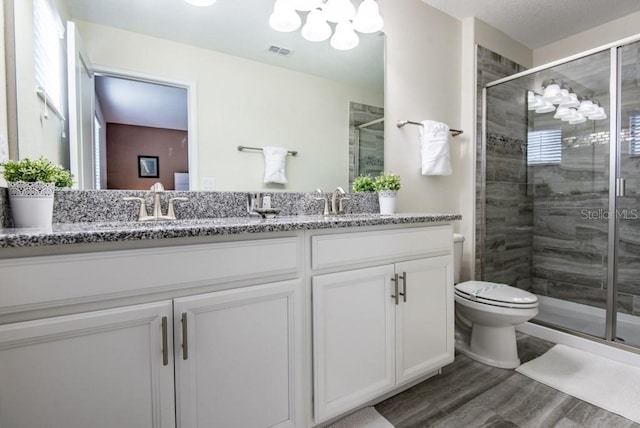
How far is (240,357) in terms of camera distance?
1.01 meters

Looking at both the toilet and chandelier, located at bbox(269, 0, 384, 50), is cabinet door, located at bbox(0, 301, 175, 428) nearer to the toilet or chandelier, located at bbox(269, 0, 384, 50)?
chandelier, located at bbox(269, 0, 384, 50)

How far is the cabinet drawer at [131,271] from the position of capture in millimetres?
734

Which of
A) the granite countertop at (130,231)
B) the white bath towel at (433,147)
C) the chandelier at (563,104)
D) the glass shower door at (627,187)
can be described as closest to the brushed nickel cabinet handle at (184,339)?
the granite countertop at (130,231)

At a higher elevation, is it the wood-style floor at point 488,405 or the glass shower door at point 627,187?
the glass shower door at point 627,187

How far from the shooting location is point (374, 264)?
52.4 inches

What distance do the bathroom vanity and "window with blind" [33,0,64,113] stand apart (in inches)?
22.5

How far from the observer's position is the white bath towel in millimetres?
2160

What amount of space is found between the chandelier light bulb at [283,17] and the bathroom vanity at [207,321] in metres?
1.12

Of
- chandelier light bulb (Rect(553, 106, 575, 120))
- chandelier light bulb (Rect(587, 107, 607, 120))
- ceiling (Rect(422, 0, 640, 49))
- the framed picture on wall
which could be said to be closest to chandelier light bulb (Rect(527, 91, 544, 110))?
chandelier light bulb (Rect(553, 106, 575, 120))

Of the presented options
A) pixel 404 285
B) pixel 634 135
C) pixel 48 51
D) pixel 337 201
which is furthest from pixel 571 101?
pixel 48 51

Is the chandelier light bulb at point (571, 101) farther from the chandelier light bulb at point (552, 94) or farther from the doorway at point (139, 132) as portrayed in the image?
the doorway at point (139, 132)

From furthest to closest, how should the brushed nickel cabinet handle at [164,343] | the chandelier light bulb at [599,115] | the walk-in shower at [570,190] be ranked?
the chandelier light bulb at [599,115] < the walk-in shower at [570,190] < the brushed nickel cabinet handle at [164,343]

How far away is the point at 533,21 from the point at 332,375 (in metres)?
2.97

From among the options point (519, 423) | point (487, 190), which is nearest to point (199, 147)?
point (519, 423)
